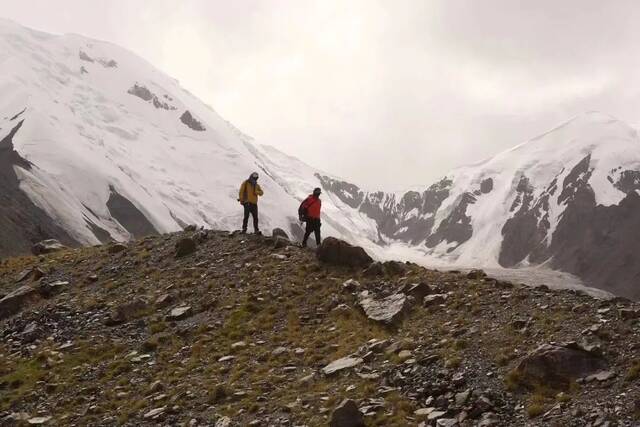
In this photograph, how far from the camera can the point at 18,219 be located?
134 meters

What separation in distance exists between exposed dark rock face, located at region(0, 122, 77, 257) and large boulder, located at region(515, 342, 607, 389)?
108799mm

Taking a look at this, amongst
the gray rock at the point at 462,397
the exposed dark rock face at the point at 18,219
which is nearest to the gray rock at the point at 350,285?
the gray rock at the point at 462,397

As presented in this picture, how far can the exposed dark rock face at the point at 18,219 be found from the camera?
119 m

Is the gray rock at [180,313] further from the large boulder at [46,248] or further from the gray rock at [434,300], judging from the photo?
the large boulder at [46,248]

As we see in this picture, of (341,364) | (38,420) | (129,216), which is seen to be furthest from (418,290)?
(129,216)

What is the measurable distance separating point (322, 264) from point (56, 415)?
1219 centimetres

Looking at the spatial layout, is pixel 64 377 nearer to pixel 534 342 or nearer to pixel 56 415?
pixel 56 415

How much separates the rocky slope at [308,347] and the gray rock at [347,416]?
0.03 metres

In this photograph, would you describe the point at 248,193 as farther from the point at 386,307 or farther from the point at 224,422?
the point at 224,422

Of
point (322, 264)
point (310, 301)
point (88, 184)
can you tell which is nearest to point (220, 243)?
point (322, 264)

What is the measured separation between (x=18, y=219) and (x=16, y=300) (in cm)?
11814

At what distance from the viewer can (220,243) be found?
31.8 m

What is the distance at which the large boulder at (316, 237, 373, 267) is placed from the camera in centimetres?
2683

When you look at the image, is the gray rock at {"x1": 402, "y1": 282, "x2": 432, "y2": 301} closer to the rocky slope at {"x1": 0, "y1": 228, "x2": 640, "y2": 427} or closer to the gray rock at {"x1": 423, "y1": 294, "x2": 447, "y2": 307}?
the rocky slope at {"x1": 0, "y1": 228, "x2": 640, "y2": 427}
